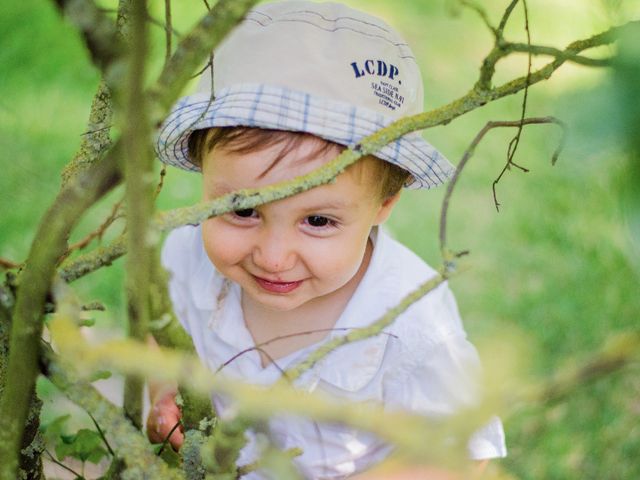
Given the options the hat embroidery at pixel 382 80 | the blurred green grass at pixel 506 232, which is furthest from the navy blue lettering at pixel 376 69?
the blurred green grass at pixel 506 232

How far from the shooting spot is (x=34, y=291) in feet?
2.12

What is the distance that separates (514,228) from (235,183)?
2.21m

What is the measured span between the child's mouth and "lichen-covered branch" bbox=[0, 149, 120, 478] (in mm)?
671

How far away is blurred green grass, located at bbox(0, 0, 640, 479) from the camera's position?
238 cm

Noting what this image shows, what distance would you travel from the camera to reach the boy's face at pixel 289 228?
1.23 meters

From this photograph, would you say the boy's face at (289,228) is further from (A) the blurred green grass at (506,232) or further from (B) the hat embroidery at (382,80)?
(A) the blurred green grass at (506,232)

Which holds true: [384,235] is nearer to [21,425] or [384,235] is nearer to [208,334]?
[208,334]

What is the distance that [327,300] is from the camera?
5.34ft

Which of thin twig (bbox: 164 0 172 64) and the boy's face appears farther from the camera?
the boy's face

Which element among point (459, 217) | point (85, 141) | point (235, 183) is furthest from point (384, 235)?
point (459, 217)

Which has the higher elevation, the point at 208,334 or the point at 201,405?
the point at 208,334

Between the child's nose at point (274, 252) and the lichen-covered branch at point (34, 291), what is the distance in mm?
601

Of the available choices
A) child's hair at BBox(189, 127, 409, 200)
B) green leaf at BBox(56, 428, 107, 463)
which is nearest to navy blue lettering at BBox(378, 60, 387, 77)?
child's hair at BBox(189, 127, 409, 200)

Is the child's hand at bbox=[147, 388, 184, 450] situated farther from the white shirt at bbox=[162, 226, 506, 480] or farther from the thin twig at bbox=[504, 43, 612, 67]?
the thin twig at bbox=[504, 43, 612, 67]
